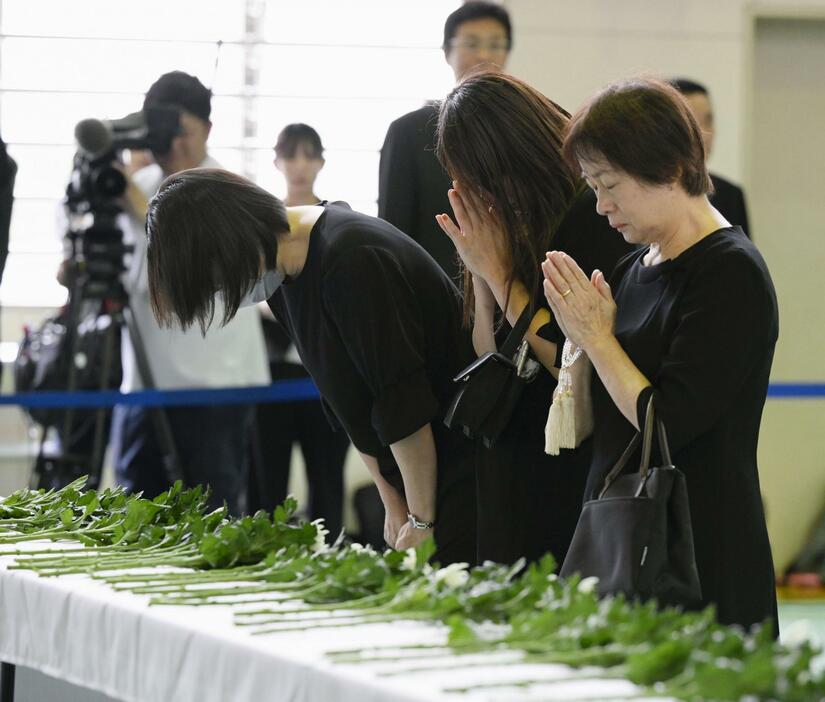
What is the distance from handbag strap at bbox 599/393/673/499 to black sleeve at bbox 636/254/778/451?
13 millimetres

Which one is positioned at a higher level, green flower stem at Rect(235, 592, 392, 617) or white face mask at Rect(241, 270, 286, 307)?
white face mask at Rect(241, 270, 286, 307)

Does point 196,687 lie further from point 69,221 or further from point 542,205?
point 69,221

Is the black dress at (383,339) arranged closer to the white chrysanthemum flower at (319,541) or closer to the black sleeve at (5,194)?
the white chrysanthemum flower at (319,541)

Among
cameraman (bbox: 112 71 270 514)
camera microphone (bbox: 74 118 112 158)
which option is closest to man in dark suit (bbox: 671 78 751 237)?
cameraman (bbox: 112 71 270 514)

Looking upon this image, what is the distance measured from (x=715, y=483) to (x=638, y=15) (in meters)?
4.49

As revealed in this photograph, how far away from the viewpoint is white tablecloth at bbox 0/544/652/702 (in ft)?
4.84

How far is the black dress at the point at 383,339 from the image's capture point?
261 centimetres

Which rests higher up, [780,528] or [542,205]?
[542,205]

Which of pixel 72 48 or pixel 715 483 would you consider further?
pixel 72 48

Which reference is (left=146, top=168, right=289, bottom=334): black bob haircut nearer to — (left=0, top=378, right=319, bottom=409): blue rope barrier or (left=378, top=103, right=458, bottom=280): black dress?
(left=378, top=103, right=458, bottom=280): black dress

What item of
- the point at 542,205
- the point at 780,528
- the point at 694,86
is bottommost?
the point at 780,528

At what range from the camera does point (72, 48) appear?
21.9ft

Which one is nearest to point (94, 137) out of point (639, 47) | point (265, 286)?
point (265, 286)

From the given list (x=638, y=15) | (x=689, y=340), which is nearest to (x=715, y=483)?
(x=689, y=340)
